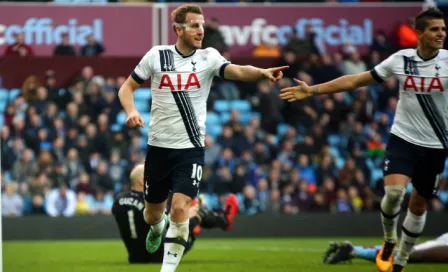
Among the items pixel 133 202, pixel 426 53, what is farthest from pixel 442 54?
pixel 133 202

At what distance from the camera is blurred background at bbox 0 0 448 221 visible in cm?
1880

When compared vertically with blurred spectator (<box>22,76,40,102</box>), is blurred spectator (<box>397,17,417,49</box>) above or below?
above

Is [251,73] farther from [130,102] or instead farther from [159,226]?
[159,226]

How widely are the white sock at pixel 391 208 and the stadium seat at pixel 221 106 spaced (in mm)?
12534

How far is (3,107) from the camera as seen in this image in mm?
20875

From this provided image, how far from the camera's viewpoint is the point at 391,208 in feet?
29.2

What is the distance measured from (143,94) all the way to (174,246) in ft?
47.2

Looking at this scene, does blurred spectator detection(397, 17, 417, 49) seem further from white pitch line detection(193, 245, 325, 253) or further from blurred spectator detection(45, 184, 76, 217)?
blurred spectator detection(45, 184, 76, 217)

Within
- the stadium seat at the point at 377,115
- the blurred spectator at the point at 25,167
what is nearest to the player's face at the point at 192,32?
the blurred spectator at the point at 25,167

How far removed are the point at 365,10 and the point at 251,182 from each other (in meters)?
5.90

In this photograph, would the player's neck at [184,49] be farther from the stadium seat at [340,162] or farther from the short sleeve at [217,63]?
the stadium seat at [340,162]

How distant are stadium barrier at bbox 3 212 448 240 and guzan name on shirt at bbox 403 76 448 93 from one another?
30.9 ft

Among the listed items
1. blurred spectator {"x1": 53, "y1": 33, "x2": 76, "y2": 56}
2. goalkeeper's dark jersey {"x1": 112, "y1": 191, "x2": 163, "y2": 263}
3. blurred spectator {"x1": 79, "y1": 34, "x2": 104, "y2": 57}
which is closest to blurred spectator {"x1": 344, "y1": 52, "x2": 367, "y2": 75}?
blurred spectator {"x1": 79, "y1": 34, "x2": 104, "y2": 57}

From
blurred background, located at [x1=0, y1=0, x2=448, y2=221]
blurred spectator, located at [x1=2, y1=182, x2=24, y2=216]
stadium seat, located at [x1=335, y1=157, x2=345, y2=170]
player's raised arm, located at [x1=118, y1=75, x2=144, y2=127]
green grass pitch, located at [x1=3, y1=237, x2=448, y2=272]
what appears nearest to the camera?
player's raised arm, located at [x1=118, y1=75, x2=144, y2=127]
